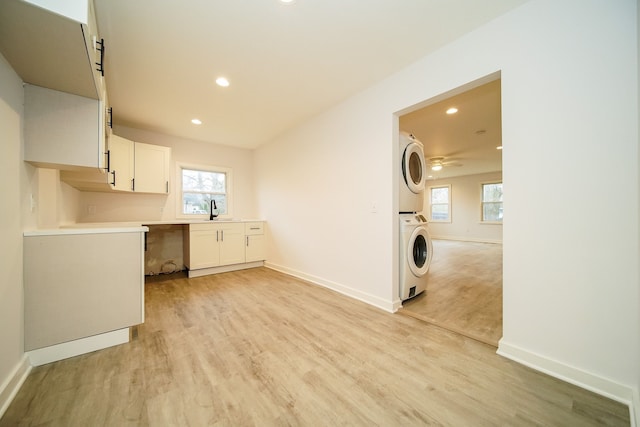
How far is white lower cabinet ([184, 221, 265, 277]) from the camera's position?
346 centimetres

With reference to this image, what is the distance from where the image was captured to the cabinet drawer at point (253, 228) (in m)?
3.98

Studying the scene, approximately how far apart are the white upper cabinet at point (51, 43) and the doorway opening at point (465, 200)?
2269 mm

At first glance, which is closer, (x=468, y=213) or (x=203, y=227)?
(x=203, y=227)

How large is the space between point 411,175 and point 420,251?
0.90 metres

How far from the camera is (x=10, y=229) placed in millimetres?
1213

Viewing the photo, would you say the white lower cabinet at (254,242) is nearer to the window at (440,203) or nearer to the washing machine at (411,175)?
the washing machine at (411,175)

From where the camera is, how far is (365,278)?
250 centimetres

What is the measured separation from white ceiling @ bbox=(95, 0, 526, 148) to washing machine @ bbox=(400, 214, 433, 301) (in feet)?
5.18

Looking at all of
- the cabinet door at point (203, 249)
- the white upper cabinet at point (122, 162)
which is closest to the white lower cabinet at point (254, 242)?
the cabinet door at point (203, 249)

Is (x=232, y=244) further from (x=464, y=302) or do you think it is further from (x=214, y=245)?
(x=464, y=302)

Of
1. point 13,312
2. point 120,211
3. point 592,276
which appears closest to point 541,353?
point 592,276

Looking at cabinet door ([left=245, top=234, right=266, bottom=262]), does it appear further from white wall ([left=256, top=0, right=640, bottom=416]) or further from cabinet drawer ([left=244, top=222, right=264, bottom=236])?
white wall ([left=256, top=0, right=640, bottom=416])

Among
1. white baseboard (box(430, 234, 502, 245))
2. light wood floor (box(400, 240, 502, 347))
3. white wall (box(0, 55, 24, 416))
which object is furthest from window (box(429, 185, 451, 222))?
white wall (box(0, 55, 24, 416))

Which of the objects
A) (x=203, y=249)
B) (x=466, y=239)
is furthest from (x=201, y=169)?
(x=466, y=239)
